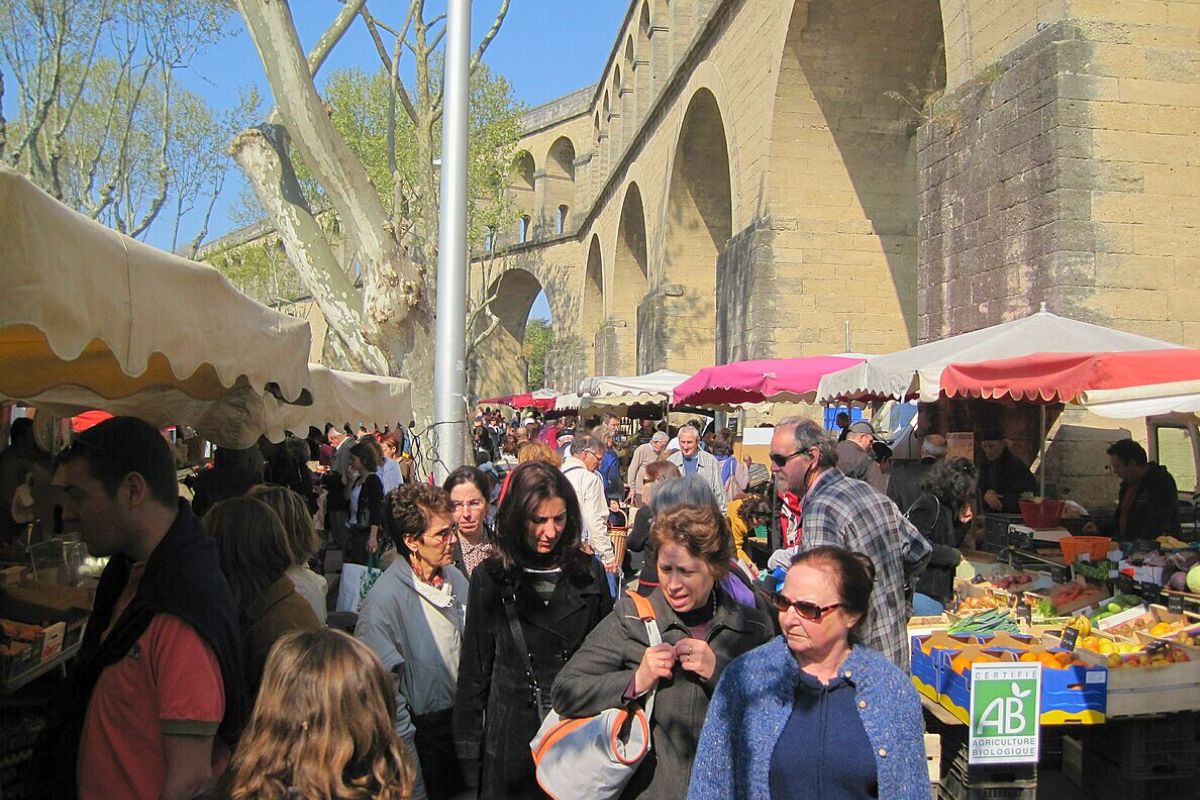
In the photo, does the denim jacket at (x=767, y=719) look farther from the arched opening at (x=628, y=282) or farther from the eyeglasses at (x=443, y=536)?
the arched opening at (x=628, y=282)

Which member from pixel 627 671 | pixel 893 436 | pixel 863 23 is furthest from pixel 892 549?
pixel 863 23

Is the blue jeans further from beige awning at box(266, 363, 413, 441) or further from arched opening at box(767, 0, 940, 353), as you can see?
arched opening at box(767, 0, 940, 353)

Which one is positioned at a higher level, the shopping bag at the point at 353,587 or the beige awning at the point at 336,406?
the beige awning at the point at 336,406

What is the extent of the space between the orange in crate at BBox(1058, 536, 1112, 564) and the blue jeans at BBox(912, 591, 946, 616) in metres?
1.38

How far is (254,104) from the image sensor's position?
19562mm

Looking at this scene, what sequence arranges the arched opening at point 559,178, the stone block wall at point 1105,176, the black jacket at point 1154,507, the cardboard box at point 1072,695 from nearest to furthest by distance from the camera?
1. the cardboard box at point 1072,695
2. the black jacket at point 1154,507
3. the stone block wall at point 1105,176
4. the arched opening at point 559,178

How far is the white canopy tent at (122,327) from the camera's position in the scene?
1.68m

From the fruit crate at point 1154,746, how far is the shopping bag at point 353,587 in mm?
3269

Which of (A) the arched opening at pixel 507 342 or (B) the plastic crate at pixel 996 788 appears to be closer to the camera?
(B) the plastic crate at pixel 996 788

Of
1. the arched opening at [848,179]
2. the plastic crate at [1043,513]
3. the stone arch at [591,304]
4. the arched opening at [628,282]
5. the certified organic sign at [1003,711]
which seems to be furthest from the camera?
the stone arch at [591,304]

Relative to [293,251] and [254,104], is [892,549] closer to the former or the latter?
[293,251]

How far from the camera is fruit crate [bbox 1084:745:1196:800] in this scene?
3793 mm

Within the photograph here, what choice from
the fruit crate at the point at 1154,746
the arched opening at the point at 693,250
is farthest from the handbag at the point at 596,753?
the arched opening at the point at 693,250

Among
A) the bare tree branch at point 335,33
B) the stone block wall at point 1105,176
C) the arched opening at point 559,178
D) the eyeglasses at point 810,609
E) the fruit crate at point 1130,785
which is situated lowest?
the fruit crate at point 1130,785
